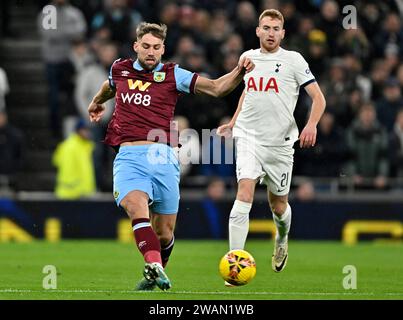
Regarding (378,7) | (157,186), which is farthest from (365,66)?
(157,186)

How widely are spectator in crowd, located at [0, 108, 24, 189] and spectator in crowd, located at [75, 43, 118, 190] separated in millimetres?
1297

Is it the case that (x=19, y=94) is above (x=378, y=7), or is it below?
below

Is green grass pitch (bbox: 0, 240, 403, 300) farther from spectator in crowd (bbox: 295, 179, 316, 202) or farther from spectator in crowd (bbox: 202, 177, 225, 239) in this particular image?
spectator in crowd (bbox: 295, 179, 316, 202)

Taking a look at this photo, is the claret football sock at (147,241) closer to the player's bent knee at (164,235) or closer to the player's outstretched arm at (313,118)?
the player's bent knee at (164,235)

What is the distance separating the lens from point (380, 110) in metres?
21.4

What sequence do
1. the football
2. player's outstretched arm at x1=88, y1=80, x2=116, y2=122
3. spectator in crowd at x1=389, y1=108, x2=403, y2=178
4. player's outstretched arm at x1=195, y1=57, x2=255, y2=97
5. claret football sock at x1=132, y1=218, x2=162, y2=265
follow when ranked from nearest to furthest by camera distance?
player's outstretched arm at x1=195, y1=57, x2=255, y2=97
claret football sock at x1=132, y1=218, x2=162, y2=265
the football
player's outstretched arm at x1=88, y1=80, x2=116, y2=122
spectator in crowd at x1=389, y1=108, x2=403, y2=178

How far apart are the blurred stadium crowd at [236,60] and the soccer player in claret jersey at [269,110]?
6.79 meters

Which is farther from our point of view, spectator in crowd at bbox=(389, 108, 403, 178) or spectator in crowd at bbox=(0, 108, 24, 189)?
spectator in crowd at bbox=(389, 108, 403, 178)

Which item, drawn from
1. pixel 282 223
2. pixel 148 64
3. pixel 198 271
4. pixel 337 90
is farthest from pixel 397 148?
pixel 148 64

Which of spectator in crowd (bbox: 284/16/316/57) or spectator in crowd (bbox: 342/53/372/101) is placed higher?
spectator in crowd (bbox: 284/16/316/57)

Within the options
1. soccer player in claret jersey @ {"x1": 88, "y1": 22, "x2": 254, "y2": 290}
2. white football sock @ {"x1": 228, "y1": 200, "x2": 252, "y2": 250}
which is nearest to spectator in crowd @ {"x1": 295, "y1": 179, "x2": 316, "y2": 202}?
white football sock @ {"x1": 228, "y1": 200, "x2": 252, "y2": 250}

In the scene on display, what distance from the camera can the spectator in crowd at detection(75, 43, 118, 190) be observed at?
68.2 ft

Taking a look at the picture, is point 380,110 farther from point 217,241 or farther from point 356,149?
point 217,241

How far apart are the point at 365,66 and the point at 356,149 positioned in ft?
8.94
